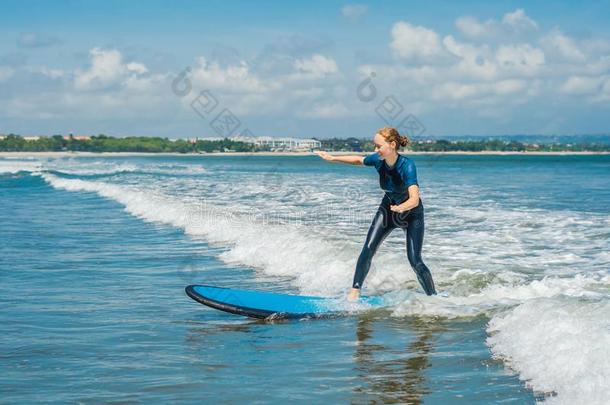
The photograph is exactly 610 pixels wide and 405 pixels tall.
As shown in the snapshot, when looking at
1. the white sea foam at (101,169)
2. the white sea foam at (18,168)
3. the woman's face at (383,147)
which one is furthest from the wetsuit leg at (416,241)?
the white sea foam at (18,168)

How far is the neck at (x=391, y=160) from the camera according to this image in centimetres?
815

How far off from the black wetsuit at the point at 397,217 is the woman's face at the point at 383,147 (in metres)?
0.14

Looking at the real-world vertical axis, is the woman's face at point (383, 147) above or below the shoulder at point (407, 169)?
above

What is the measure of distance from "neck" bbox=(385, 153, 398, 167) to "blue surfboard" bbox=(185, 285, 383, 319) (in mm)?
1562

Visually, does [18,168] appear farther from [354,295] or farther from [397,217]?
[397,217]

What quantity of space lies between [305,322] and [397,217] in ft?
4.89

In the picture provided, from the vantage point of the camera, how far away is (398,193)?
330 inches

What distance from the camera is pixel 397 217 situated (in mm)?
8602

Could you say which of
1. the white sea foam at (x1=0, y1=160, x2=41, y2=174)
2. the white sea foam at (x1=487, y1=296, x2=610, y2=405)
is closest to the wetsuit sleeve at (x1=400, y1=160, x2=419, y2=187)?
the white sea foam at (x1=487, y1=296, x2=610, y2=405)

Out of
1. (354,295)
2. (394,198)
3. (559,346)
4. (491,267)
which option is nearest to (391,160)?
(394,198)

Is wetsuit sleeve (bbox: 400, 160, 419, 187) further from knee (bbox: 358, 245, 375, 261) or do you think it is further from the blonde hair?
knee (bbox: 358, 245, 375, 261)

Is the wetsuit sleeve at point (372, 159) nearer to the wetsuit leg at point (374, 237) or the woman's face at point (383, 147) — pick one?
the woman's face at point (383, 147)

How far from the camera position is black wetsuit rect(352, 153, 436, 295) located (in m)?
8.25

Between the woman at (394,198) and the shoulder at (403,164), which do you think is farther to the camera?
the shoulder at (403,164)
